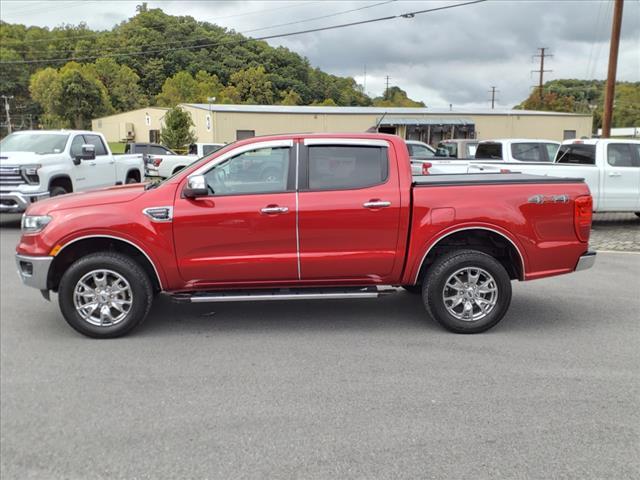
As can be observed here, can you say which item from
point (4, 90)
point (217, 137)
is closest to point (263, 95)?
point (217, 137)

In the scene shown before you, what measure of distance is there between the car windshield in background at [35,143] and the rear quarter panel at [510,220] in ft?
33.6

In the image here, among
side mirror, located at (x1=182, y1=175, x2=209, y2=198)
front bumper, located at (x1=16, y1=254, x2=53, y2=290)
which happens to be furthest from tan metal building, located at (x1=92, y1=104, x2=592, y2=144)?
front bumper, located at (x1=16, y1=254, x2=53, y2=290)

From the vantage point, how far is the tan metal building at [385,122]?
147 feet

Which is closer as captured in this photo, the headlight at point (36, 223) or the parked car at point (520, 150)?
the headlight at point (36, 223)

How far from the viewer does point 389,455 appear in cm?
322

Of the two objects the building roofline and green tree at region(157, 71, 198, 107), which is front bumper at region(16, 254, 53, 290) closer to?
the building roofline

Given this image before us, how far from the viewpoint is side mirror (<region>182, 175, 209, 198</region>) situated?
4973mm

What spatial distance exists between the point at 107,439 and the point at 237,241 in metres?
2.15

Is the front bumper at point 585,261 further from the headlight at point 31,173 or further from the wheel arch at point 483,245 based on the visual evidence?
the headlight at point 31,173

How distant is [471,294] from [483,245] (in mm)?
571

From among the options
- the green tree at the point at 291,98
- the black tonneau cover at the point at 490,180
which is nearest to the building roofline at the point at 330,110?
the green tree at the point at 291,98

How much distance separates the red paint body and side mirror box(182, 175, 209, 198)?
65mm

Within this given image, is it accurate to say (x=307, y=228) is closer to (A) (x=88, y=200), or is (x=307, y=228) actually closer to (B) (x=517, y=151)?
(A) (x=88, y=200)

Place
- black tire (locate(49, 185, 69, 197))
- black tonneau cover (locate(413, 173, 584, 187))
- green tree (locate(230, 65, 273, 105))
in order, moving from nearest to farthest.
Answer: black tonneau cover (locate(413, 173, 584, 187)), black tire (locate(49, 185, 69, 197)), green tree (locate(230, 65, 273, 105))
